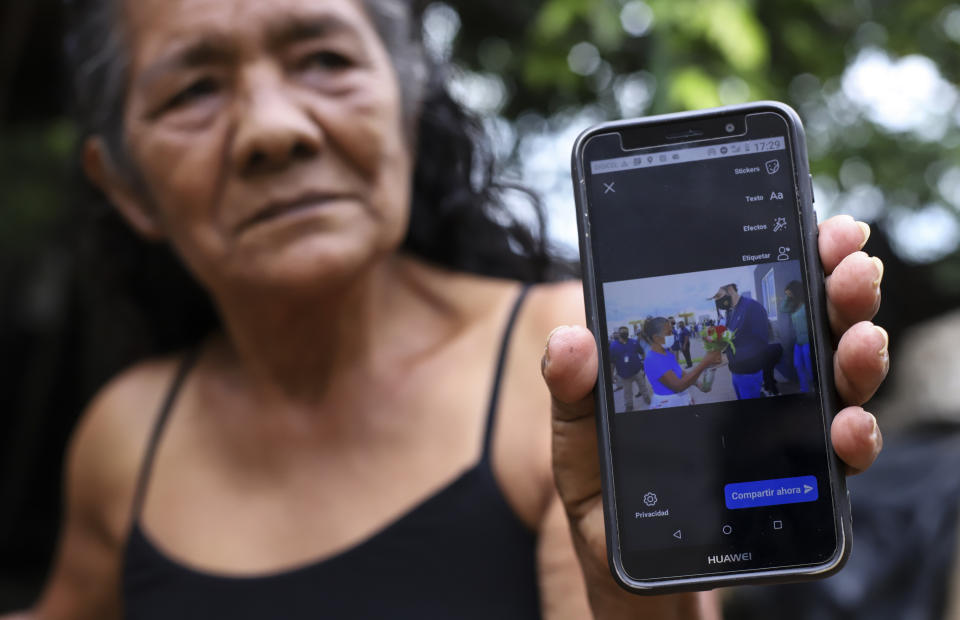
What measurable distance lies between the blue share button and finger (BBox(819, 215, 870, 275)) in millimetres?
207

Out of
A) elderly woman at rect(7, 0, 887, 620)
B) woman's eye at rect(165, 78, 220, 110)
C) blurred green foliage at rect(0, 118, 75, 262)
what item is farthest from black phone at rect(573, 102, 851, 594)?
blurred green foliage at rect(0, 118, 75, 262)

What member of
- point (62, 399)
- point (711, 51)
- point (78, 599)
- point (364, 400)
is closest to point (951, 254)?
point (711, 51)

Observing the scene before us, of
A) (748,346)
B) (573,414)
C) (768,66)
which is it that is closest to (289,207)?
(573,414)

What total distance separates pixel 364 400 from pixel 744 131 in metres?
0.86

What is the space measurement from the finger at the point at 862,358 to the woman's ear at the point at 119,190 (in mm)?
1248

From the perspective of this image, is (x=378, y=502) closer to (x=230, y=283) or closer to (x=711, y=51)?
(x=230, y=283)

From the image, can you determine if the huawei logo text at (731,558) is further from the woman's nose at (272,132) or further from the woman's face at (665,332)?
the woman's nose at (272,132)

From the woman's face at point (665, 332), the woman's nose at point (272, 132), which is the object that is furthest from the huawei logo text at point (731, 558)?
the woman's nose at point (272, 132)

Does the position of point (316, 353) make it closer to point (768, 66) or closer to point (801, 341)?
point (801, 341)

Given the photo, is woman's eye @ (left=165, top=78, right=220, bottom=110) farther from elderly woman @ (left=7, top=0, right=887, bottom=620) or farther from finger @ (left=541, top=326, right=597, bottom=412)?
finger @ (left=541, top=326, right=597, bottom=412)

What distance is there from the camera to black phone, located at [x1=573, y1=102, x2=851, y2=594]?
3.16 ft

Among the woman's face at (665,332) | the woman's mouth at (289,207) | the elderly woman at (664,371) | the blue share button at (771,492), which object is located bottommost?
the blue share button at (771,492)

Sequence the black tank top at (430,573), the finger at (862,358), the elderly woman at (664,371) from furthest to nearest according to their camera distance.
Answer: the black tank top at (430,573) < the elderly woman at (664,371) < the finger at (862,358)

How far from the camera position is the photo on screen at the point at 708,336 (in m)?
0.99
